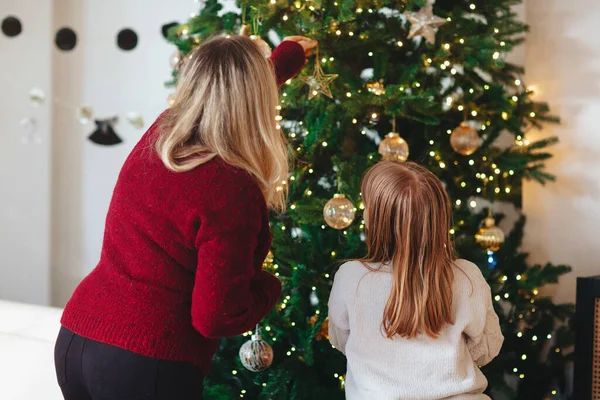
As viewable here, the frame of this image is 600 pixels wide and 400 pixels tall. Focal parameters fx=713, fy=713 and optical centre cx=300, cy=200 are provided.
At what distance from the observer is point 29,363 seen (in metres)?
1.96

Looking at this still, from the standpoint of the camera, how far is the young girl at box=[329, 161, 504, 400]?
1.67 metres

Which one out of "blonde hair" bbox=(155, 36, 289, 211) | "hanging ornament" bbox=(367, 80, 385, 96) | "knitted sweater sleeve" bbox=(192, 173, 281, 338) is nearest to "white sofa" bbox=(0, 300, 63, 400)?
"knitted sweater sleeve" bbox=(192, 173, 281, 338)

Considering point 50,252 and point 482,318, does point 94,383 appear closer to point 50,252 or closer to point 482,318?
point 482,318

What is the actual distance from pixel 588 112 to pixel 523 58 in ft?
1.23

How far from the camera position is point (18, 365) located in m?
1.96

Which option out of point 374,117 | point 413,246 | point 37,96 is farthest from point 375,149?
point 37,96

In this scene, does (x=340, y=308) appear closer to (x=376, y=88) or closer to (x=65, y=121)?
(x=376, y=88)

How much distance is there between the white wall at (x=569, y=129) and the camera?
112 inches

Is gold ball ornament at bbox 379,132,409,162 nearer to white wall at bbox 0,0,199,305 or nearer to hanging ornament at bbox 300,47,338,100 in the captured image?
hanging ornament at bbox 300,47,338,100

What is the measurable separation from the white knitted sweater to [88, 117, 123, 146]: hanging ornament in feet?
7.63

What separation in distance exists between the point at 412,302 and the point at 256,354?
2.46 ft

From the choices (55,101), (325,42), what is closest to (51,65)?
(55,101)

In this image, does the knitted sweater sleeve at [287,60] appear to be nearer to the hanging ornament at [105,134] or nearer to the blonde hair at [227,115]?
the blonde hair at [227,115]

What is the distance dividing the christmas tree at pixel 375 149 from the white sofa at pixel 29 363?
0.64 meters
